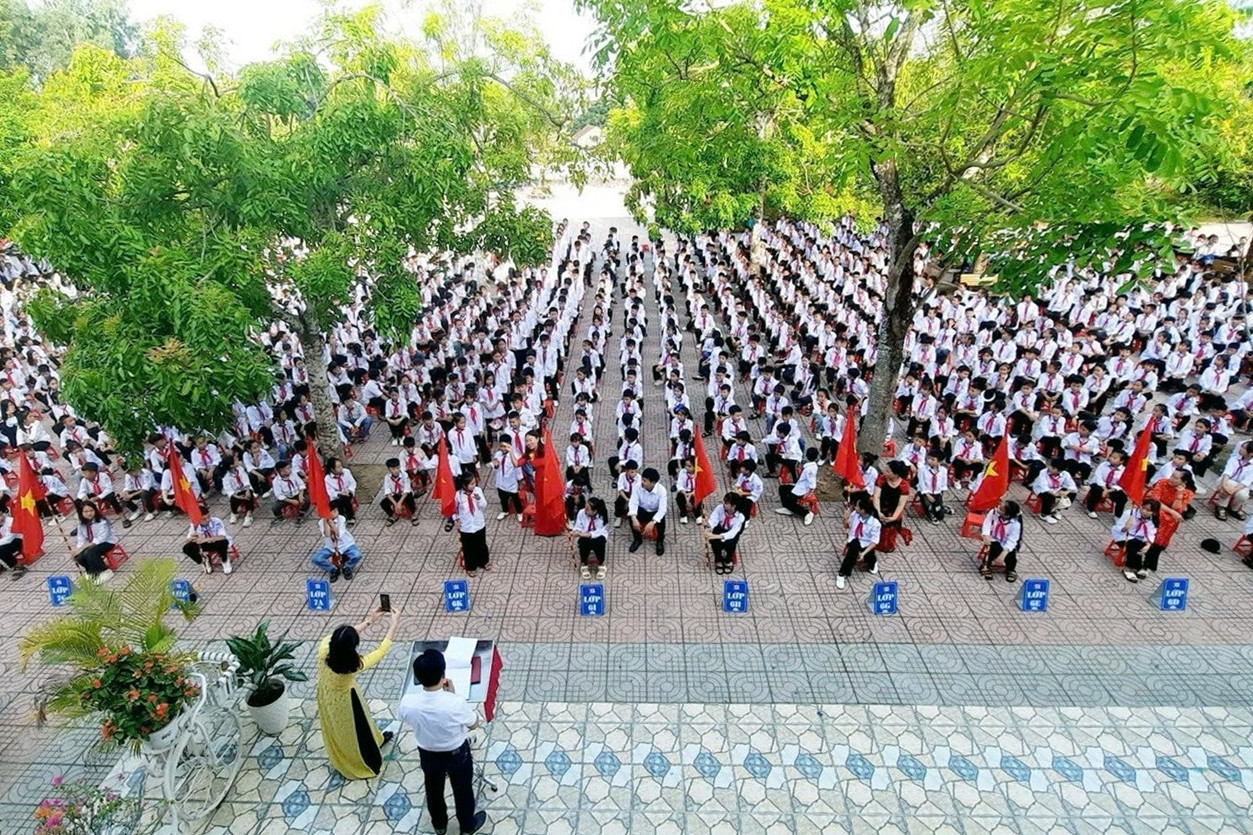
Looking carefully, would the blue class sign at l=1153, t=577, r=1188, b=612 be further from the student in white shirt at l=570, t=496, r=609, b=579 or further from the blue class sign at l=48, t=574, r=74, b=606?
the blue class sign at l=48, t=574, r=74, b=606

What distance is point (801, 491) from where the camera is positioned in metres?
9.31

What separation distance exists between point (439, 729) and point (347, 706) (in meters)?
1.05

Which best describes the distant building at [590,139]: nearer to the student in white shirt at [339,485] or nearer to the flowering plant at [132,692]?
the student in white shirt at [339,485]

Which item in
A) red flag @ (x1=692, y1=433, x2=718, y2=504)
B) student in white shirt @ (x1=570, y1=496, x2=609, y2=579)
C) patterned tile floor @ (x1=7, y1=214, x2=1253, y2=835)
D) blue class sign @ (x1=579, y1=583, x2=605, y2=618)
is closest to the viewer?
patterned tile floor @ (x1=7, y1=214, x2=1253, y2=835)

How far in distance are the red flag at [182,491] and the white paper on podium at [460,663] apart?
4.82 metres

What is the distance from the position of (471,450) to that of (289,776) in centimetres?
513

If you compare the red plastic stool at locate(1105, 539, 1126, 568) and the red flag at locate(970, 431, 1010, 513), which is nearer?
the red plastic stool at locate(1105, 539, 1126, 568)

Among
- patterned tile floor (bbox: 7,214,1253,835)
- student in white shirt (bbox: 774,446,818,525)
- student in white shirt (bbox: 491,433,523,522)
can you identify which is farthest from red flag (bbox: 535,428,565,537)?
student in white shirt (bbox: 774,446,818,525)

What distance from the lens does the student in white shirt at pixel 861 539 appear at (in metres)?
7.90

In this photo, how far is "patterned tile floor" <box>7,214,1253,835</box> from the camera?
5441mm

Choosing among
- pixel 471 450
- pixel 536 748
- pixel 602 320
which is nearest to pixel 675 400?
pixel 471 450

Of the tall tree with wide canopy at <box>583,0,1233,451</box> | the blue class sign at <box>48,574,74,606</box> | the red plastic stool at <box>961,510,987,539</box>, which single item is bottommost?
the blue class sign at <box>48,574,74,606</box>

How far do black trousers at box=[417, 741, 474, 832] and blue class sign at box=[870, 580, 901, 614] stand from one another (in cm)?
443

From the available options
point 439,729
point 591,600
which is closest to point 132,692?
point 439,729
